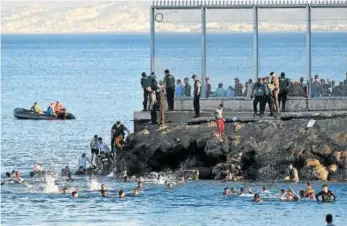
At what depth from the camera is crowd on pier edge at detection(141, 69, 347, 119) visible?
61.5 m

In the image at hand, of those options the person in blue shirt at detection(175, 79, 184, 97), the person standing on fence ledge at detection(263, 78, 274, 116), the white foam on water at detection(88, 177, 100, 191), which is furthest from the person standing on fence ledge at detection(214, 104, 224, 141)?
the white foam on water at detection(88, 177, 100, 191)

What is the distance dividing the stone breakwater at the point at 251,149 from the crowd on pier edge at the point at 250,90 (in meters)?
1.22

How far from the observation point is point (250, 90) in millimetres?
64250

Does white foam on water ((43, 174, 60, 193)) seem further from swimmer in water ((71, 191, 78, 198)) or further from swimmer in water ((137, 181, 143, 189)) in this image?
swimmer in water ((137, 181, 143, 189))

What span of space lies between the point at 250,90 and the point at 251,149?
5773 millimetres

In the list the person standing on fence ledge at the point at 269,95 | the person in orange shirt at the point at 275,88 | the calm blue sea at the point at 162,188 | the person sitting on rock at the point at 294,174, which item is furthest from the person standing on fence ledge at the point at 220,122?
the person sitting on rock at the point at 294,174

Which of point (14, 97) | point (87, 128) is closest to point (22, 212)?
point (87, 128)

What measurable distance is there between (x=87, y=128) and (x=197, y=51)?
1164 inches

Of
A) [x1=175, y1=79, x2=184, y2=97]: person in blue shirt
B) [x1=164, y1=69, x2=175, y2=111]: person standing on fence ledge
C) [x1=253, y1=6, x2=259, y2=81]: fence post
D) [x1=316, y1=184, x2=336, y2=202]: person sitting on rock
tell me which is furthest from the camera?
[x1=175, y1=79, x2=184, y2=97]: person in blue shirt

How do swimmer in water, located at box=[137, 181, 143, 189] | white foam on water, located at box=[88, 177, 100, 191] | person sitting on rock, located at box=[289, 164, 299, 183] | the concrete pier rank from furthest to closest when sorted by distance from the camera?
the concrete pier
white foam on water, located at box=[88, 177, 100, 191]
swimmer in water, located at box=[137, 181, 143, 189]
person sitting on rock, located at box=[289, 164, 299, 183]

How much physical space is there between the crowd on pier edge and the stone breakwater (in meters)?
1.22

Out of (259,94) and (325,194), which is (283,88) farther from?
(325,194)

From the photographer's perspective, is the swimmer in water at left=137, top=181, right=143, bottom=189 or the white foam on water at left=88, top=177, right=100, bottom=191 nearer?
the swimmer in water at left=137, top=181, right=143, bottom=189

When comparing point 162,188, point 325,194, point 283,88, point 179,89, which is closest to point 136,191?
point 162,188
